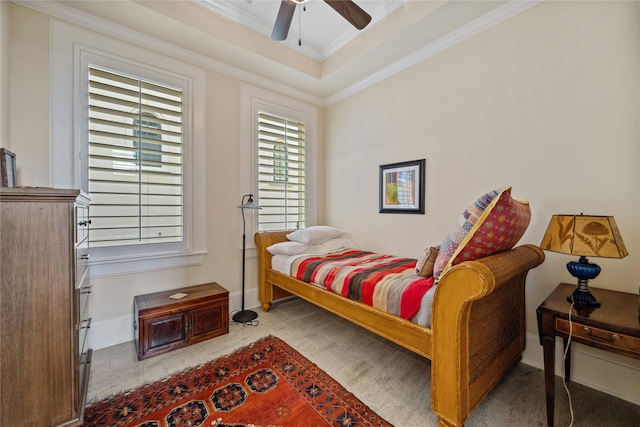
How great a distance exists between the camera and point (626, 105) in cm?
155

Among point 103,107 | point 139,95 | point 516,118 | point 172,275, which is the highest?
point 139,95

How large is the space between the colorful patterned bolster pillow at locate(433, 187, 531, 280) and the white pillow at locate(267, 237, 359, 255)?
1.51 metres

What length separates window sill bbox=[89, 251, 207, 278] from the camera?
7.02 ft

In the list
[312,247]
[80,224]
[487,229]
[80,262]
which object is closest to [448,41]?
[487,229]

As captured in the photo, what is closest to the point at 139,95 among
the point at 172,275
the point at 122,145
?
the point at 122,145

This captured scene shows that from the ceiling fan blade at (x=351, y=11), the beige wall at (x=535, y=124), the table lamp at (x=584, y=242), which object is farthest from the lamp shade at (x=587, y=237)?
the ceiling fan blade at (x=351, y=11)

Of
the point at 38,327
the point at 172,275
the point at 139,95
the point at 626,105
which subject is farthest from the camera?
the point at 172,275

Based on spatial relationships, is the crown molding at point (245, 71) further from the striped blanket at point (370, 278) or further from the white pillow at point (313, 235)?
the striped blanket at point (370, 278)

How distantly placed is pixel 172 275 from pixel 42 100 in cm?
171

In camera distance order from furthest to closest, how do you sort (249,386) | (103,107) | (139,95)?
(139,95) < (103,107) < (249,386)

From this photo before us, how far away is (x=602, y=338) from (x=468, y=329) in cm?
60

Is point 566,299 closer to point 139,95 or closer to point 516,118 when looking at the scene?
point 516,118

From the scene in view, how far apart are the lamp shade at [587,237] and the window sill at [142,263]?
284 centimetres

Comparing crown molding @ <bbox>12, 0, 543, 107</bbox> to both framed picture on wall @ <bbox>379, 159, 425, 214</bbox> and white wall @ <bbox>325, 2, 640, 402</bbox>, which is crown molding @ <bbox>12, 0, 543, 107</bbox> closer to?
white wall @ <bbox>325, 2, 640, 402</bbox>
